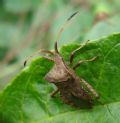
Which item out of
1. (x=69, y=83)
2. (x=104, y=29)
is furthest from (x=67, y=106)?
(x=104, y=29)

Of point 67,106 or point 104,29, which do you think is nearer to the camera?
point 67,106

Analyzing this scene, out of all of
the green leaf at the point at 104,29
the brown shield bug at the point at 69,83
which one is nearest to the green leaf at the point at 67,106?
the brown shield bug at the point at 69,83

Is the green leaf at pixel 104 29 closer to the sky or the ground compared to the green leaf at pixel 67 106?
closer to the ground

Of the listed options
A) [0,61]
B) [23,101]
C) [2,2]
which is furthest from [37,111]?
[2,2]

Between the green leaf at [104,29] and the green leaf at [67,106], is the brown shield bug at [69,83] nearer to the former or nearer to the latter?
the green leaf at [67,106]

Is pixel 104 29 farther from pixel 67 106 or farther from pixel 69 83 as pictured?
pixel 67 106

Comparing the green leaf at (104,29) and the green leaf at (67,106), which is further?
the green leaf at (104,29)

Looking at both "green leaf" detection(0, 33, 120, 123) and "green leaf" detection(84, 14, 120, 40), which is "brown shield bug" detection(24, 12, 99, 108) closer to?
"green leaf" detection(0, 33, 120, 123)
